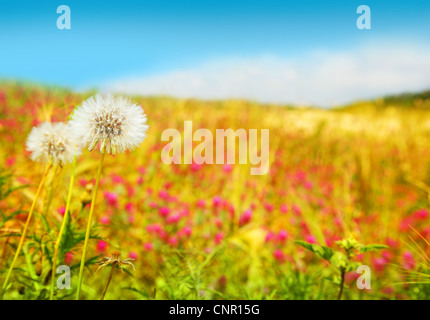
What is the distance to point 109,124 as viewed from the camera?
768 mm

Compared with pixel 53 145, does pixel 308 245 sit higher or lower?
lower

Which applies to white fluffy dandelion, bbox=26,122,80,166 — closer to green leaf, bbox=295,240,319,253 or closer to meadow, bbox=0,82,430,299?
meadow, bbox=0,82,430,299

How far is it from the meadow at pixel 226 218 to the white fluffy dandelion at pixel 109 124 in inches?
9.0

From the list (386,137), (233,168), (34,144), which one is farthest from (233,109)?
(34,144)

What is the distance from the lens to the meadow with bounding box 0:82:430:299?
3.84 feet

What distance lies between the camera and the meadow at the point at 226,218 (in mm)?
1171

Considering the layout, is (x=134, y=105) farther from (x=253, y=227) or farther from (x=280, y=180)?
(x=280, y=180)

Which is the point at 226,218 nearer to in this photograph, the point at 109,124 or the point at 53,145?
the point at 53,145

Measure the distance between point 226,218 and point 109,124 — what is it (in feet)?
6.91

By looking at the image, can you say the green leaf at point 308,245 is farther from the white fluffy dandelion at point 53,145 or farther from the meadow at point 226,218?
the white fluffy dandelion at point 53,145

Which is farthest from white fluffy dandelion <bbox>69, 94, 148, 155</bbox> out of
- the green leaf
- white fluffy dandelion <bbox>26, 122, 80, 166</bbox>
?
the green leaf

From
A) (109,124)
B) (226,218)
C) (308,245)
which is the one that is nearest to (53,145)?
(109,124)

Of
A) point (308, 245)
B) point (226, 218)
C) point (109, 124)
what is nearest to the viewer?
point (109, 124)
